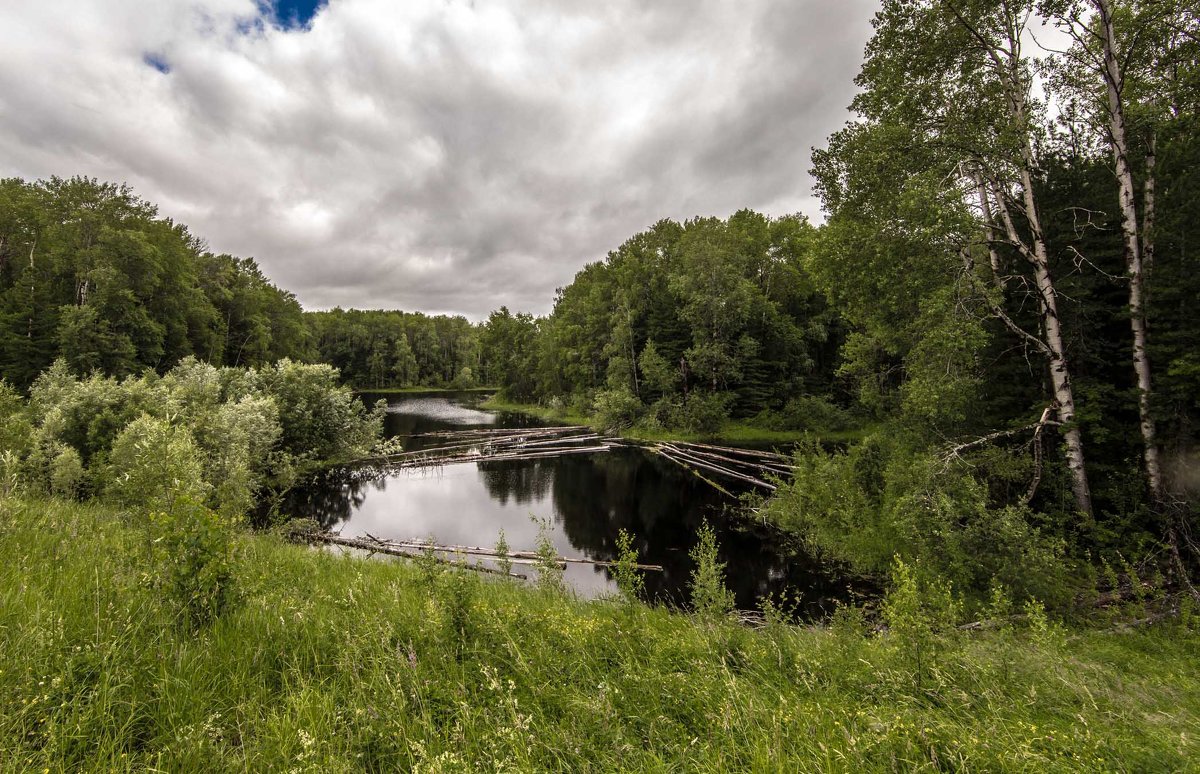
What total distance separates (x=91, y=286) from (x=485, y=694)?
52.4 meters

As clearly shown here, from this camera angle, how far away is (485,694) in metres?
3.34

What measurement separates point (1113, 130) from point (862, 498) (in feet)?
35.2

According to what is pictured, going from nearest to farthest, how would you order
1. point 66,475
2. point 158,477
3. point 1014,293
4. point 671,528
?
point 158,477 < point 66,475 < point 1014,293 < point 671,528

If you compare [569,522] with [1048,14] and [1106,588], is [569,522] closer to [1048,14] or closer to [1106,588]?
[1106,588]

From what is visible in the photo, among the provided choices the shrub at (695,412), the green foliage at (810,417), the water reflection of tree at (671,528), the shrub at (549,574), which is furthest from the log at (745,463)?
the shrub at (549,574)

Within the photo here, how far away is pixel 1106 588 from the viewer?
9023 millimetres

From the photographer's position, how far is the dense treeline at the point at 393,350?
112m

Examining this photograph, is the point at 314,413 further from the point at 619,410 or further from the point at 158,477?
the point at 619,410

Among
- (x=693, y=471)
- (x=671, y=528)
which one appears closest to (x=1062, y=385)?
(x=671, y=528)

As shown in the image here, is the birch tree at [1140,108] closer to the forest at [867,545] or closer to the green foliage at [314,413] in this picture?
the forest at [867,545]

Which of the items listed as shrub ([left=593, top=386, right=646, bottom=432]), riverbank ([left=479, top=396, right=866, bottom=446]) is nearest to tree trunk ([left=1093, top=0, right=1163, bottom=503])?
riverbank ([left=479, top=396, right=866, bottom=446])

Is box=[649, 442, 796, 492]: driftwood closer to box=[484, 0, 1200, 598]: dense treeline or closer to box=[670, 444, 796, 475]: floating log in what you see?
box=[670, 444, 796, 475]: floating log

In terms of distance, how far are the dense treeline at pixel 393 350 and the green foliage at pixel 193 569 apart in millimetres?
110183

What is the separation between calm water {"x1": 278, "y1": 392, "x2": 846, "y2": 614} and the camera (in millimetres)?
13062
